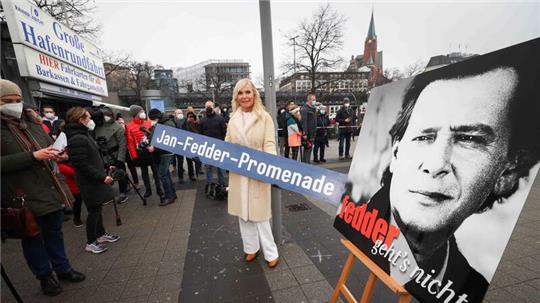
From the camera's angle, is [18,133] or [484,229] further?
[18,133]

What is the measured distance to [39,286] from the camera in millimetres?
2549

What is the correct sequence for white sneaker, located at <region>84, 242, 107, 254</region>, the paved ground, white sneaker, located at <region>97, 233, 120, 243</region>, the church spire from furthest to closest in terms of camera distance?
the church spire, white sneaker, located at <region>97, 233, 120, 243</region>, white sneaker, located at <region>84, 242, 107, 254</region>, the paved ground

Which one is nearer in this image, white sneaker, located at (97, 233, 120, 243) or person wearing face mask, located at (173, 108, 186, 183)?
white sneaker, located at (97, 233, 120, 243)

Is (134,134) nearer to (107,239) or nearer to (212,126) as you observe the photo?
(212,126)

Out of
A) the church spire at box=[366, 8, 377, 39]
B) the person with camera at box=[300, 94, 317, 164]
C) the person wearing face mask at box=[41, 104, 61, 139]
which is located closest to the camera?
the person wearing face mask at box=[41, 104, 61, 139]

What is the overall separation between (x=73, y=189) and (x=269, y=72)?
3.96 metres

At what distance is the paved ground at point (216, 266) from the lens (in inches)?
90.3

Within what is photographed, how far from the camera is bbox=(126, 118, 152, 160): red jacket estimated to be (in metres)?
4.96

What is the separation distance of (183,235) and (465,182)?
11.5 feet

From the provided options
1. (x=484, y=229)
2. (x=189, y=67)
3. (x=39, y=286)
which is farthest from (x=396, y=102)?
(x=189, y=67)

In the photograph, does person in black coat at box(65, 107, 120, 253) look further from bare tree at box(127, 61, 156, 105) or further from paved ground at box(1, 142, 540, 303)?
bare tree at box(127, 61, 156, 105)

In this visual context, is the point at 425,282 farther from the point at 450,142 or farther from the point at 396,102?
the point at 396,102

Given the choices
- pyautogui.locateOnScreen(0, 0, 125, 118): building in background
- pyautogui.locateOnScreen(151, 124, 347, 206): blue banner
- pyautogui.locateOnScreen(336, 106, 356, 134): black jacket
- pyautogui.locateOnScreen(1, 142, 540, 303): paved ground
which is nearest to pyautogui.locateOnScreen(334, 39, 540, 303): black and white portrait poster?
pyautogui.locateOnScreen(151, 124, 347, 206): blue banner

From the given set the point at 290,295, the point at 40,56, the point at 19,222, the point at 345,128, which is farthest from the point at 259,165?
the point at 40,56
